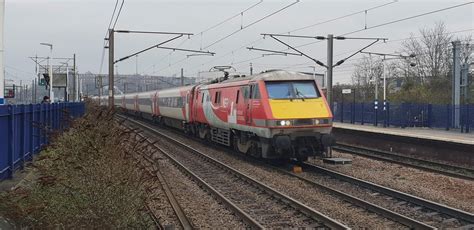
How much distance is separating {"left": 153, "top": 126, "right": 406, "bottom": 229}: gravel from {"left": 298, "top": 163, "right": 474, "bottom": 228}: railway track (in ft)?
2.39

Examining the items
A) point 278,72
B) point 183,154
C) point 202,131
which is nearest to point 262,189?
point 278,72

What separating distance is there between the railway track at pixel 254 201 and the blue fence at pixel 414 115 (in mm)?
21463

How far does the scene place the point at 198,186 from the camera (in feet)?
42.4

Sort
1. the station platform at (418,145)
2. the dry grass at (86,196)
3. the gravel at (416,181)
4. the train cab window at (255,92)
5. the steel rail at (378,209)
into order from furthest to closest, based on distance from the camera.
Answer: the station platform at (418,145), the train cab window at (255,92), the gravel at (416,181), the steel rail at (378,209), the dry grass at (86,196)

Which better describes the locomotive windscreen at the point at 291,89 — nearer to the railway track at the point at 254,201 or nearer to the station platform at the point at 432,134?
the railway track at the point at 254,201

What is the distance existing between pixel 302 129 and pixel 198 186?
3650 mm

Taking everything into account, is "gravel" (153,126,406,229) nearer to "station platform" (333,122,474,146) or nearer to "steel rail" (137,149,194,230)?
"steel rail" (137,149,194,230)

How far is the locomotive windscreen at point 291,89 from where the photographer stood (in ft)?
50.2

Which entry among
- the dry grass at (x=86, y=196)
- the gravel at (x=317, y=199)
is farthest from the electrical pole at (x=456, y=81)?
the dry grass at (x=86, y=196)

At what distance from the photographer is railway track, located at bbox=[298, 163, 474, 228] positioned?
344 inches

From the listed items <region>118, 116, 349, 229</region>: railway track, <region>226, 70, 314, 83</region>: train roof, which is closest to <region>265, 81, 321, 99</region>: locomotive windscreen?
<region>226, 70, 314, 83</region>: train roof

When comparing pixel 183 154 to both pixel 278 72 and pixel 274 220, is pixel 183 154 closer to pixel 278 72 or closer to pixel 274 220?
pixel 278 72

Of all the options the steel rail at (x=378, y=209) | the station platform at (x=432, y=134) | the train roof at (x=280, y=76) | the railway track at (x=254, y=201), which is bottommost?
the railway track at (x=254, y=201)

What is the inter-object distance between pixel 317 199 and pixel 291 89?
531cm
